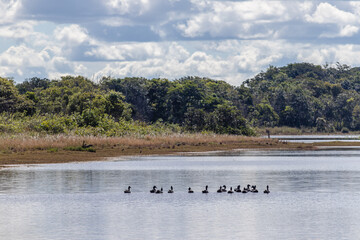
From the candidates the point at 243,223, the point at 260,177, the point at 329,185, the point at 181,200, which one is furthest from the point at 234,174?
the point at 243,223

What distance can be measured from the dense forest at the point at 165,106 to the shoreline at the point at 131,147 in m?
5.58

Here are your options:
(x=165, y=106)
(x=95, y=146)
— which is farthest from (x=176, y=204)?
(x=165, y=106)

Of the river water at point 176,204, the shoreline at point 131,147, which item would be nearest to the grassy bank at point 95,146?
the shoreline at point 131,147

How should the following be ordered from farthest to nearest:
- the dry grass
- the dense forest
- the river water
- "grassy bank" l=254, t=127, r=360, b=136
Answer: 1. "grassy bank" l=254, t=127, r=360, b=136
2. the dense forest
3. the dry grass
4. the river water

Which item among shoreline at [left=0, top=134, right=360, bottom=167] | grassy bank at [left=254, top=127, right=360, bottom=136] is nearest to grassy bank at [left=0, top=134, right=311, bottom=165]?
shoreline at [left=0, top=134, right=360, bottom=167]

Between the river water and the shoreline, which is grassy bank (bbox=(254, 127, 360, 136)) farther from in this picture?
the river water

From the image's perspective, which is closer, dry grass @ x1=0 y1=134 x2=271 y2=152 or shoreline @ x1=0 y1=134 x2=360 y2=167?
shoreline @ x1=0 y1=134 x2=360 y2=167

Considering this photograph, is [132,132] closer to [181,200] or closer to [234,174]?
[234,174]

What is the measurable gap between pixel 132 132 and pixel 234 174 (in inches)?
1658

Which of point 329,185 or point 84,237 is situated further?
point 329,185

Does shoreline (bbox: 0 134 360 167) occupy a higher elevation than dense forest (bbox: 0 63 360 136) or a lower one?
lower

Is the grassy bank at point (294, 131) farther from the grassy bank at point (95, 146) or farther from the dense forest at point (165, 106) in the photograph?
the grassy bank at point (95, 146)

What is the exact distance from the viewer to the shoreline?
202 ft

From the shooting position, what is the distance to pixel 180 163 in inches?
2395
